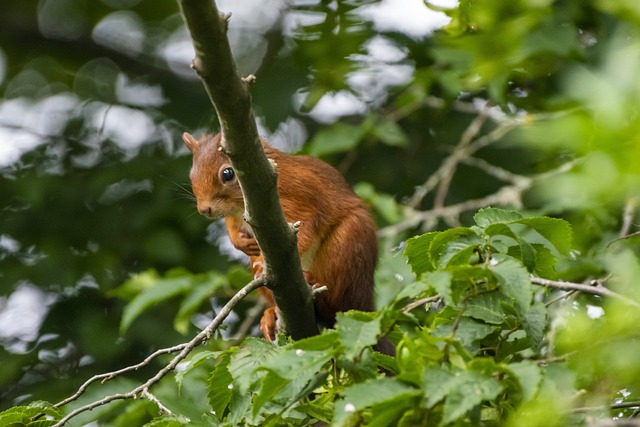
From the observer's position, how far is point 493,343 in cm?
209

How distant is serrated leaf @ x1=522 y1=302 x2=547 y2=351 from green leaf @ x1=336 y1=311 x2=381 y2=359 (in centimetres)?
33

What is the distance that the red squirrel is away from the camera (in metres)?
3.49

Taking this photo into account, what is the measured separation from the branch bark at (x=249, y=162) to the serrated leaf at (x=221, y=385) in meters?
0.38

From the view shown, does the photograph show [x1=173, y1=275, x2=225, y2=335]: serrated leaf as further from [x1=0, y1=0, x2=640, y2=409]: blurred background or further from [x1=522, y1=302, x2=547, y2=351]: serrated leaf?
[x1=522, y1=302, x2=547, y2=351]: serrated leaf

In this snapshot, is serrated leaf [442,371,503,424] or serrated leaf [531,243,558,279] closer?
serrated leaf [442,371,503,424]

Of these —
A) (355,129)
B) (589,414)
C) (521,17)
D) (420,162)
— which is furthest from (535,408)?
(420,162)

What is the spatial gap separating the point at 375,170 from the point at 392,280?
5.81ft

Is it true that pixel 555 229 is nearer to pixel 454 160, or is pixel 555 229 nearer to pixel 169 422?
pixel 169 422

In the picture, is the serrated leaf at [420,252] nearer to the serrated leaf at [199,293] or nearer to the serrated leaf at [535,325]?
the serrated leaf at [535,325]

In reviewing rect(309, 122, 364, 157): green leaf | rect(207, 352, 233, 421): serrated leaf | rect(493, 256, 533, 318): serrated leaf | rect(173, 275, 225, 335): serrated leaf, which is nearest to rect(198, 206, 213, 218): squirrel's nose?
rect(173, 275, 225, 335): serrated leaf

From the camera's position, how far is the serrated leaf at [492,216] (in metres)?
2.13

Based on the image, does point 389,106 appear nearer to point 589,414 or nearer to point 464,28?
point 464,28

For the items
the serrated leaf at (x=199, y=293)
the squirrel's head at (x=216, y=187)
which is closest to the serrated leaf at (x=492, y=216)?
the squirrel's head at (x=216, y=187)

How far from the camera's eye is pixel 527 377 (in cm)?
162
